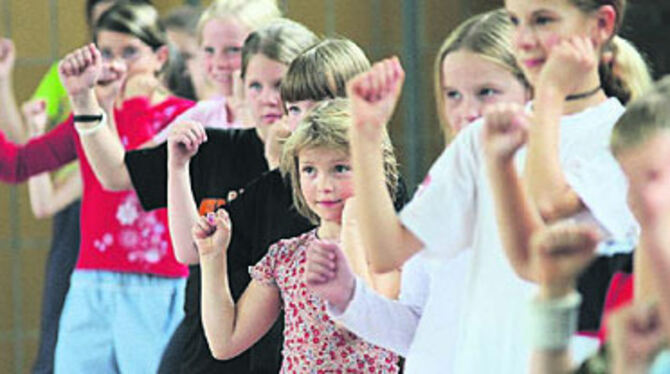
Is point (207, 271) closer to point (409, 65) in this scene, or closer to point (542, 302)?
point (542, 302)

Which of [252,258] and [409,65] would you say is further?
[409,65]

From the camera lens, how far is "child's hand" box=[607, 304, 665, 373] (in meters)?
1.70

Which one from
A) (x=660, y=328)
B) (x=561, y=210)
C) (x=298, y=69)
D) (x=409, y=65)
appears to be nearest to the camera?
(x=660, y=328)

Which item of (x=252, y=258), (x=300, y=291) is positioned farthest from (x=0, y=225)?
(x=300, y=291)

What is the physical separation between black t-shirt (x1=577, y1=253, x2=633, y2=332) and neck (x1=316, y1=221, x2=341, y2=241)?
0.69 metres

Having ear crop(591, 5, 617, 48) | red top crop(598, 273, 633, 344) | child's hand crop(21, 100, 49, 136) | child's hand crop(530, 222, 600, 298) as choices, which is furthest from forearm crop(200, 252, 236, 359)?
child's hand crop(21, 100, 49, 136)

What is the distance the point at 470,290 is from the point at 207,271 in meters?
0.67

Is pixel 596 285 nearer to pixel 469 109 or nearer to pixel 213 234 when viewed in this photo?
pixel 469 109

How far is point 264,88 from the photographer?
328 cm

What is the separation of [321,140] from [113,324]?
56.4 inches

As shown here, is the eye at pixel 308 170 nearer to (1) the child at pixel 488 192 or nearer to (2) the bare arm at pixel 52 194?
(1) the child at pixel 488 192

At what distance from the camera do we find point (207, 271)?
2762 mm

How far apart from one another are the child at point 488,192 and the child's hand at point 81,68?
1246 millimetres

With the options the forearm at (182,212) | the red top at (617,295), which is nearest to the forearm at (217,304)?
the forearm at (182,212)
